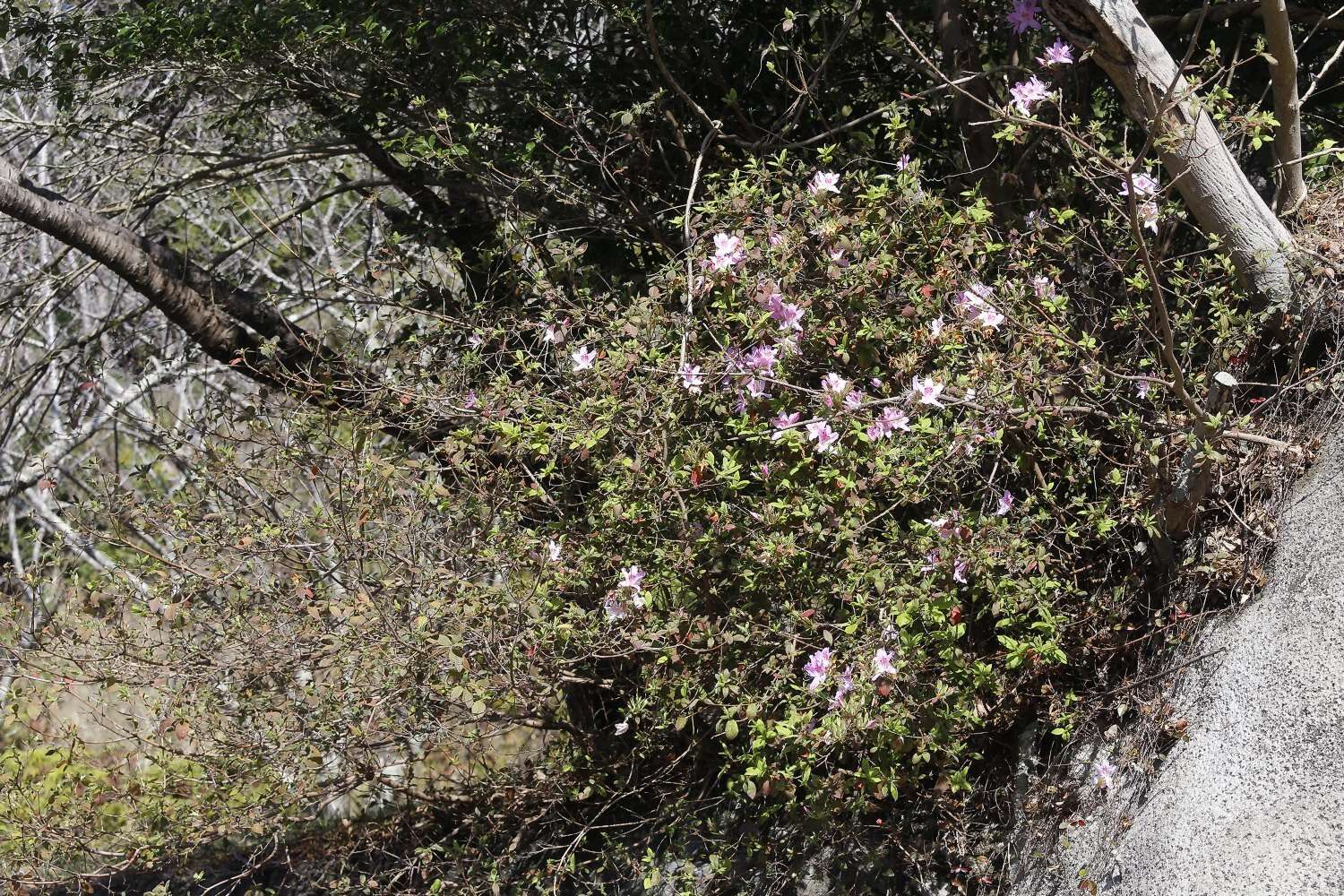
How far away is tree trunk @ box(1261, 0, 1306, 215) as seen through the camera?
3.51 m

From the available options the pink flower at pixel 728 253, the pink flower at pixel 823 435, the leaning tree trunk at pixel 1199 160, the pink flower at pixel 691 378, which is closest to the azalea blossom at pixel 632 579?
the pink flower at pixel 691 378

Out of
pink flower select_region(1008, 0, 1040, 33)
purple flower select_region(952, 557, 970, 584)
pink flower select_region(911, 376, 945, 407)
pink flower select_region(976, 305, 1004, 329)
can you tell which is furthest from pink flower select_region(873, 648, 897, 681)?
pink flower select_region(1008, 0, 1040, 33)

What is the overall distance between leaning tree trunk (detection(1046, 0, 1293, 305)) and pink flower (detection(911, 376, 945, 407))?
102 centimetres

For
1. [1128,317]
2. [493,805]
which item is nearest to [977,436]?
[1128,317]

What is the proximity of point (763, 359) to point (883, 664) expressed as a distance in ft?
2.71

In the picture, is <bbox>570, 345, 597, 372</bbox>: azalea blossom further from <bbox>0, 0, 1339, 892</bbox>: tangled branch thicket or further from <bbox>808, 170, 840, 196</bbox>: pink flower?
<bbox>808, 170, 840, 196</bbox>: pink flower

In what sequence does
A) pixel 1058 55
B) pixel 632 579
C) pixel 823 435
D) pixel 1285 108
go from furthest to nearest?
pixel 1285 108
pixel 1058 55
pixel 632 579
pixel 823 435

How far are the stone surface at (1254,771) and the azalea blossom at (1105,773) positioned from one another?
0.02 meters

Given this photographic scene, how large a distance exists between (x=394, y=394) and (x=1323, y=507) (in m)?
2.62

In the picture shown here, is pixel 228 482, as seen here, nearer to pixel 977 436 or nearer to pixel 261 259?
pixel 977 436

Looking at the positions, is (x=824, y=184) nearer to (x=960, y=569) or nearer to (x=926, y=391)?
(x=926, y=391)

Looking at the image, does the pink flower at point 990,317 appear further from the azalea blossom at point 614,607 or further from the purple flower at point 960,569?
the azalea blossom at point 614,607

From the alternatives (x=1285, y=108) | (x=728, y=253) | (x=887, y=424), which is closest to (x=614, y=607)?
(x=887, y=424)

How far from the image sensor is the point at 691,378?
339 cm
